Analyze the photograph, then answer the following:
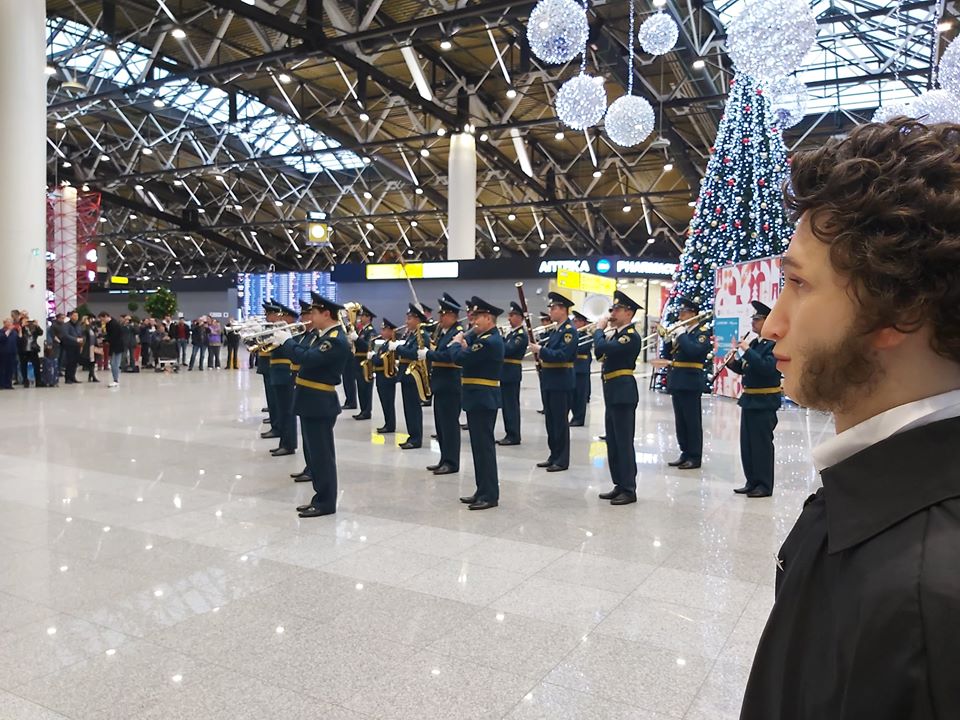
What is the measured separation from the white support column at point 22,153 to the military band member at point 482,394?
10774mm

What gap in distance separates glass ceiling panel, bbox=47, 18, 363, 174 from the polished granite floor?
13255 mm

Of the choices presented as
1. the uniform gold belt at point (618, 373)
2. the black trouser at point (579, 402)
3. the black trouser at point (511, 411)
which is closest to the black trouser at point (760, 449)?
the uniform gold belt at point (618, 373)

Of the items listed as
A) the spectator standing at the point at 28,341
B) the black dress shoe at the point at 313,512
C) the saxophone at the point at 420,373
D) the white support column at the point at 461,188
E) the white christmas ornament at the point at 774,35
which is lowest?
the black dress shoe at the point at 313,512

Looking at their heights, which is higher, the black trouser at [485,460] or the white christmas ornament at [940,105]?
the white christmas ornament at [940,105]

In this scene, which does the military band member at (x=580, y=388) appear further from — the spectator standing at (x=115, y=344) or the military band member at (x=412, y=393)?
the spectator standing at (x=115, y=344)

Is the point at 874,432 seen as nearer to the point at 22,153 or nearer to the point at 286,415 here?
the point at 286,415

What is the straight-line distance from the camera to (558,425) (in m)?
7.09

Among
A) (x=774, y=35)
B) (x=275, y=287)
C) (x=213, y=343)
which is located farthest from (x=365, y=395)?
(x=275, y=287)

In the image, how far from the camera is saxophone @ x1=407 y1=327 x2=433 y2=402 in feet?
26.4

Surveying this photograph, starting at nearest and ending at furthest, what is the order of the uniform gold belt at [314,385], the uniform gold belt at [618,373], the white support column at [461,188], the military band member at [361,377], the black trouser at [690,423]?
the uniform gold belt at [314,385], the uniform gold belt at [618,373], the black trouser at [690,423], the military band member at [361,377], the white support column at [461,188]

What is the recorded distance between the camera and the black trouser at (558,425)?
6945mm

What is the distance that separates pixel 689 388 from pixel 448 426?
2.50 meters

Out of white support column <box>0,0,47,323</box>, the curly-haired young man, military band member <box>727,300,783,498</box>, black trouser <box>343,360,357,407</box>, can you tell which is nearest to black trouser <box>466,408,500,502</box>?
military band member <box>727,300,783,498</box>

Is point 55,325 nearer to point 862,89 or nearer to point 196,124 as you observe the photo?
point 196,124
